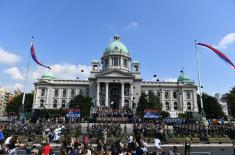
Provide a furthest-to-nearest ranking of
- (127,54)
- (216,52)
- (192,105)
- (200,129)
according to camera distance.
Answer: (127,54) → (192,105) → (200,129) → (216,52)

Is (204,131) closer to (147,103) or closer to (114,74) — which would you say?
(147,103)

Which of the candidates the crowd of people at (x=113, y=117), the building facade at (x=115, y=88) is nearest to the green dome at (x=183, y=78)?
the building facade at (x=115, y=88)

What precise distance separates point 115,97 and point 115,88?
3439 millimetres

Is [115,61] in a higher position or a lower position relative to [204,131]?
higher

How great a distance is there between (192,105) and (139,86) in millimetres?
21303

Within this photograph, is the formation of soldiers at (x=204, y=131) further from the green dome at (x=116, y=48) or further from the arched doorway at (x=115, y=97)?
the green dome at (x=116, y=48)

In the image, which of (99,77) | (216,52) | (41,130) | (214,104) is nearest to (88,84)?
(99,77)

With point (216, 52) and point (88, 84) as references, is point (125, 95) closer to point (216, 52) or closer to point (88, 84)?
point (88, 84)

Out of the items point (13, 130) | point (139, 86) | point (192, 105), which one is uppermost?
point (139, 86)

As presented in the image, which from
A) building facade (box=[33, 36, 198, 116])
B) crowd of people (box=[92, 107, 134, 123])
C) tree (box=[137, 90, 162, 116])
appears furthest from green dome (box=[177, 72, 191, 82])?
crowd of people (box=[92, 107, 134, 123])

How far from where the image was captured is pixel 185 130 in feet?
108

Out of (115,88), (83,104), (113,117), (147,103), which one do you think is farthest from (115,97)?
(113,117)

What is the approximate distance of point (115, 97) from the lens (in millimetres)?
88062

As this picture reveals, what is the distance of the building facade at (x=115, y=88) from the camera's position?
86.2 m
